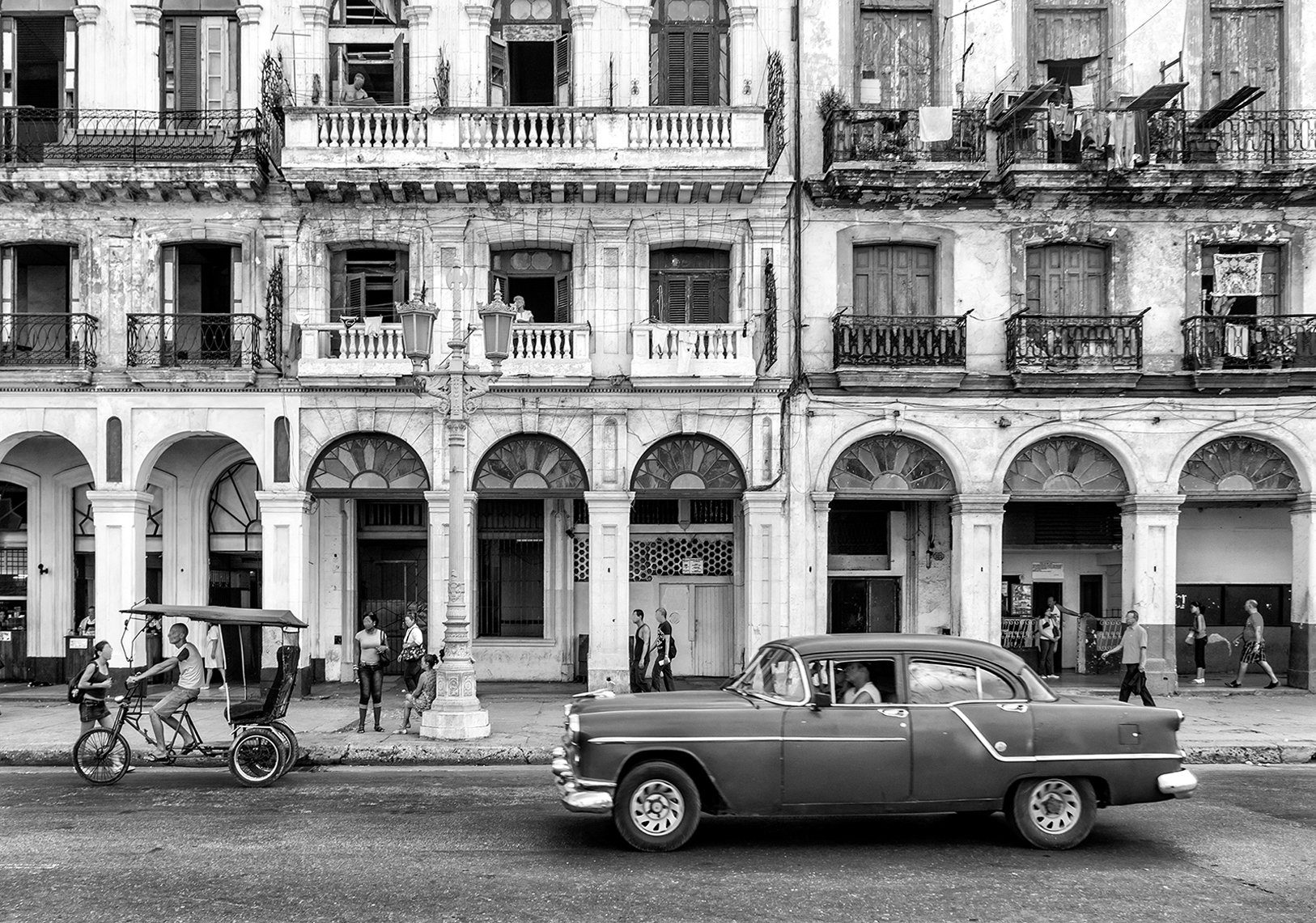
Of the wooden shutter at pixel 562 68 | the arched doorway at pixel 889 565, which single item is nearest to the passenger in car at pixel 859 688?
the arched doorway at pixel 889 565

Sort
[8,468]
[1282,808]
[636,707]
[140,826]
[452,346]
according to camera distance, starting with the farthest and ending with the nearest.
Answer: [8,468] → [452,346] → [1282,808] → [140,826] → [636,707]


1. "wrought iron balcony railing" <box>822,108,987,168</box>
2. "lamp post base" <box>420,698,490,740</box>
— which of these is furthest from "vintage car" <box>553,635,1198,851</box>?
"wrought iron balcony railing" <box>822,108,987,168</box>

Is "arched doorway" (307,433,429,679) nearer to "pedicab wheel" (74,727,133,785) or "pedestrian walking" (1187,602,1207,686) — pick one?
"pedicab wheel" (74,727,133,785)

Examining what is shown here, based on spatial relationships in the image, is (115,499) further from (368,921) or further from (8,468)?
(368,921)

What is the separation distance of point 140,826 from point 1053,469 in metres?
17.0

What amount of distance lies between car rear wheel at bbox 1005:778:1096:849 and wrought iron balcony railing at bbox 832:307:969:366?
41.0 ft

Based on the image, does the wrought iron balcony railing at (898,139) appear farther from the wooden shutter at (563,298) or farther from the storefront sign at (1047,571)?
the storefront sign at (1047,571)

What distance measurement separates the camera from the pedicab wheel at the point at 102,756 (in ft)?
44.1

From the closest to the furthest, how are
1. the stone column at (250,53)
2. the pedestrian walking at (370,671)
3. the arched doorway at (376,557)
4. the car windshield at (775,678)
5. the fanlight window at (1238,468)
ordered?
the car windshield at (775,678)
the pedestrian walking at (370,671)
the stone column at (250,53)
the fanlight window at (1238,468)
the arched doorway at (376,557)

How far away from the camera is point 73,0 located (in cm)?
2219

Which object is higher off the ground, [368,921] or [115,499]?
[115,499]

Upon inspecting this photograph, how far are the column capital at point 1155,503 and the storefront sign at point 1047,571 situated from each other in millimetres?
3237

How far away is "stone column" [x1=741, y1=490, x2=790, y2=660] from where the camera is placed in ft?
72.1

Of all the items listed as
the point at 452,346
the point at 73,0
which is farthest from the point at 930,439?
the point at 73,0
